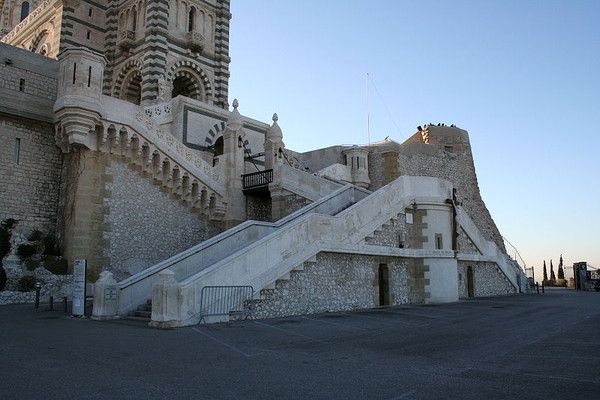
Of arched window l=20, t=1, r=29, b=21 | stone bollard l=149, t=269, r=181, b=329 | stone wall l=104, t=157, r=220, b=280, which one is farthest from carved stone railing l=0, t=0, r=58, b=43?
stone bollard l=149, t=269, r=181, b=329

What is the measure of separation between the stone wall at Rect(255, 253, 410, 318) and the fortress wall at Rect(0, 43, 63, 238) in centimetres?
1107

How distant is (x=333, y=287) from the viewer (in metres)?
15.6

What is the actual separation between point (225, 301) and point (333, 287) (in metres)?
4.55

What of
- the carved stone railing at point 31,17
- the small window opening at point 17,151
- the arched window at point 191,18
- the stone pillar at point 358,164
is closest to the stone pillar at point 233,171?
the small window opening at point 17,151

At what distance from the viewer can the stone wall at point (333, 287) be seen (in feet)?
45.0

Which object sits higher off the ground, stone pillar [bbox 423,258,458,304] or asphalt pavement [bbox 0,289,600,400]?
stone pillar [bbox 423,258,458,304]

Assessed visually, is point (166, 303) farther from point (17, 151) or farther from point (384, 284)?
point (17, 151)

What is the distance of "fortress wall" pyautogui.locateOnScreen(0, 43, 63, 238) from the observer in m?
18.7

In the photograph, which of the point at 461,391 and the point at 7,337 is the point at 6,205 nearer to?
the point at 7,337

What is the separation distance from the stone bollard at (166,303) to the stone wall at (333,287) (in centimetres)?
254

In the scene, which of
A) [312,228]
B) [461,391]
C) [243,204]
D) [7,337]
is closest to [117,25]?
[243,204]

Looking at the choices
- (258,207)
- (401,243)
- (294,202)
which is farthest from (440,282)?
(258,207)

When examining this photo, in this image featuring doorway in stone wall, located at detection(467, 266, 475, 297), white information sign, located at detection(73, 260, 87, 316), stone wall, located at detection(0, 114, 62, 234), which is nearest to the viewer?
white information sign, located at detection(73, 260, 87, 316)

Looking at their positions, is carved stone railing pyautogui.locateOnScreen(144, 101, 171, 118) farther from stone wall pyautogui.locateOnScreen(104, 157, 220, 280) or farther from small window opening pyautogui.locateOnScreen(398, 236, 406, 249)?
small window opening pyautogui.locateOnScreen(398, 236, 406, 249)
